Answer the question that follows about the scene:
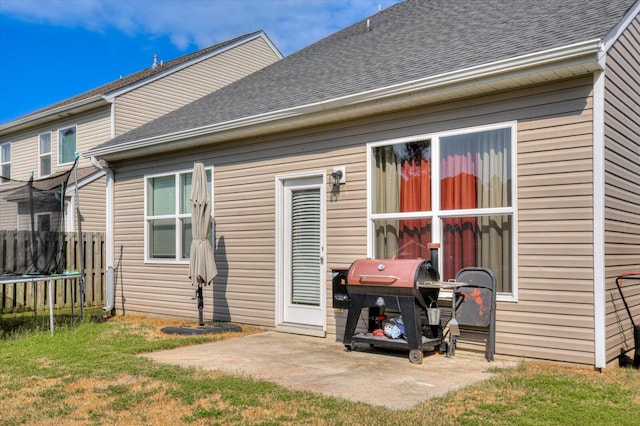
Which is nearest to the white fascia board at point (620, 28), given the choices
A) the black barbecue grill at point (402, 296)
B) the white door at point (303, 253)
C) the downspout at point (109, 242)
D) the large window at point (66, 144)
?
the black barbecue grill at point (402, 296)

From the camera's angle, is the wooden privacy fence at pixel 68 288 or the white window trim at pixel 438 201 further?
the wooden privacy fence at pixel 68 288

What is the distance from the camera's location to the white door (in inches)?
293

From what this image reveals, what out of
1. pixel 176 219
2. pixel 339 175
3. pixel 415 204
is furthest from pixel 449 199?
pixel 176 219

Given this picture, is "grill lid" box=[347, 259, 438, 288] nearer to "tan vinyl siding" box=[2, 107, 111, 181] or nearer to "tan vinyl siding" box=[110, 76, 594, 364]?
"tan vinyl siding" box=[110, 76, 594, 364]

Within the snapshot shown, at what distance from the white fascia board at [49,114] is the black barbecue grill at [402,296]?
10.6 m

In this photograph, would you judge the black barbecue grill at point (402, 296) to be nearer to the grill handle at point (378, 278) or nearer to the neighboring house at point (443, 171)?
the grill handle at point (378, 278)

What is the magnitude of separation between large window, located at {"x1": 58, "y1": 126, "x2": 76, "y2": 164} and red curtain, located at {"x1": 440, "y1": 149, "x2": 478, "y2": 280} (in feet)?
40.3

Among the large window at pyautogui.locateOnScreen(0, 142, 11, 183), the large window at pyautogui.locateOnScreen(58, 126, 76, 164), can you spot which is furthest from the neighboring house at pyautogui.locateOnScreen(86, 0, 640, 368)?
the large window at pyautogui.locateOnScreen(0, 142, 11, 183)

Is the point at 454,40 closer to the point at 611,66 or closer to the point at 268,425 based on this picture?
the point at 611,66

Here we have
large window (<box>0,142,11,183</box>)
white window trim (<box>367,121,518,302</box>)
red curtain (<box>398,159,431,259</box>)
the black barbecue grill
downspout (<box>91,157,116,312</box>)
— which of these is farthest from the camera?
large window (<box>0,142,11,183</box>)

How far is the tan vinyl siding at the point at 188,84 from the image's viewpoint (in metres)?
14.6

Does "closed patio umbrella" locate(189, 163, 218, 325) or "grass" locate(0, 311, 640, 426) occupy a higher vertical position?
"closed patio umbrella" locate(189, 163, 218, 325)

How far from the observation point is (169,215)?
9.41 meters

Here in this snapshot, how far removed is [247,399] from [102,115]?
1205cm
